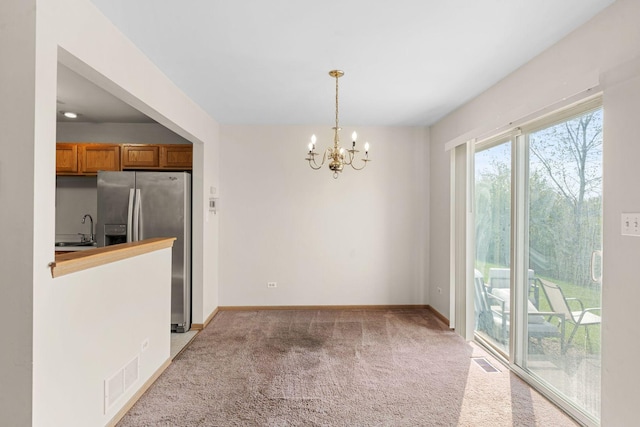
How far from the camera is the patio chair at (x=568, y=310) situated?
7.50 feet

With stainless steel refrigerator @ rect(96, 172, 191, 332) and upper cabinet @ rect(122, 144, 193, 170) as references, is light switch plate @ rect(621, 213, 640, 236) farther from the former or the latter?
upper cabinet @ rect(122, 144, 193, 170)

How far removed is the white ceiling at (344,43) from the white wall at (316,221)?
1183 millimetres

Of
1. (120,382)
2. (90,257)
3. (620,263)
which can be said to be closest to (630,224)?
(620,263)

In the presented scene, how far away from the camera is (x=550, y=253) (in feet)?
8.74

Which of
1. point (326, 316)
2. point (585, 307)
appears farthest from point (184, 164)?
point (585, 307)

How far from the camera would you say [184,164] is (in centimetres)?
438

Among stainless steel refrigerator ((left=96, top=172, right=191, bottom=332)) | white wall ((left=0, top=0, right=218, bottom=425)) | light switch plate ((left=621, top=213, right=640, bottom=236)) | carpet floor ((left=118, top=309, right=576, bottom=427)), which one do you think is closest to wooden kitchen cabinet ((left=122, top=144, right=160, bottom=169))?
stainless steel refrigerator ((left=96, top=172, right=191, bottom=332))

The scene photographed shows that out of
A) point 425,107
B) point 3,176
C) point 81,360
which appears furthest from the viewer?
point 425,107

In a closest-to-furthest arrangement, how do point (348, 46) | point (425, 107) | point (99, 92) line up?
point (348, 46) → point (99, 92) → point (425, 107)

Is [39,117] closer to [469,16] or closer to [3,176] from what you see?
[3,176]

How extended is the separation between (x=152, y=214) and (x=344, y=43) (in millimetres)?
2916

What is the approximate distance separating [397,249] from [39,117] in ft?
13.9

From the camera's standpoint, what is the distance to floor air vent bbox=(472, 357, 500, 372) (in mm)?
3076

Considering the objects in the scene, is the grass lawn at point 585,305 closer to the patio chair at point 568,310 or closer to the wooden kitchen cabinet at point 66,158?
the patio chair at point 568,310
